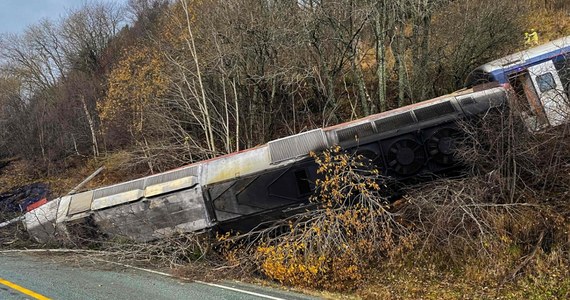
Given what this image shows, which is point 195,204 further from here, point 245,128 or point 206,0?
point 206,0

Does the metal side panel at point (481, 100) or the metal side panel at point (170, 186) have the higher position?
the metal side panel at point (170, 186)

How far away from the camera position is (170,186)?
10312mm

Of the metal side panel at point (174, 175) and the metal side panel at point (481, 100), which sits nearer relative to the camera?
the metal side panel at point (481, 100)

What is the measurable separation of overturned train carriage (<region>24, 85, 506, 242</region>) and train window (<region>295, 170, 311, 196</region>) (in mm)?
23

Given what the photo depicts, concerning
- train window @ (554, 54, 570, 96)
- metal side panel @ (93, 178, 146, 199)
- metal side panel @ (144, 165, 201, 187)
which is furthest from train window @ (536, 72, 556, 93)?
metal side panel @ (93, 178, 146, 199)

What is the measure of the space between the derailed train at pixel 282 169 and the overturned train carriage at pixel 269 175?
0.02 metres

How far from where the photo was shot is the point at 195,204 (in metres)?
10.1

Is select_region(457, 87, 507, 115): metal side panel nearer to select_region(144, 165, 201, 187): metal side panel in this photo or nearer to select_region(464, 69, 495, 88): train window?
select_region(464, 69, 495, 88): train window

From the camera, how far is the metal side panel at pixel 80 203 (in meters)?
11.0

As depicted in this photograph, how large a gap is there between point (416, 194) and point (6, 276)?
9.16 metres

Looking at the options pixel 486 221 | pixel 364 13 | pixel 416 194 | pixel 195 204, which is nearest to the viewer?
pixel 486 221

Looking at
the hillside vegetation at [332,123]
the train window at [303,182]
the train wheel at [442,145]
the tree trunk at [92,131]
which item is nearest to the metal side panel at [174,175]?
→ the hillside vegetation at [332,123]

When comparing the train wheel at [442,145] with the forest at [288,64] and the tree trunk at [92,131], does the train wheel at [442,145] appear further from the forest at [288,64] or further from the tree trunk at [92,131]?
the tree trunk at [92,131]

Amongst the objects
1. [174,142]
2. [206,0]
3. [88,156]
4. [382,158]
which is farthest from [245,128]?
[88,156]
